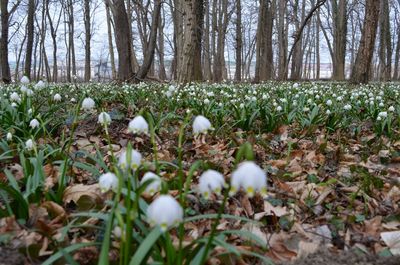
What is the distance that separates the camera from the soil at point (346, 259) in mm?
1678

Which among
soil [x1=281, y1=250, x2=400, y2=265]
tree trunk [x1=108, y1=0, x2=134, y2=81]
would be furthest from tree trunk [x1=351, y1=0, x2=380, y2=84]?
soil [x1=281, y1=250, x2=400, y2=265]

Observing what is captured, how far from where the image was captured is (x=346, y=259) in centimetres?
172

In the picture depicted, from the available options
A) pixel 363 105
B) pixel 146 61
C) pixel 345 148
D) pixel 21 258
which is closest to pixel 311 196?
pixel 345 148

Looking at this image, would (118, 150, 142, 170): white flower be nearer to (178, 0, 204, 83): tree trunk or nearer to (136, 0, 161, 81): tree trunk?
(178, 0, 204, 83): tree trunk

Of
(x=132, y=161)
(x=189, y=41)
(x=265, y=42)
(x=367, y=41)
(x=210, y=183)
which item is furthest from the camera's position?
(x=265, y=42)

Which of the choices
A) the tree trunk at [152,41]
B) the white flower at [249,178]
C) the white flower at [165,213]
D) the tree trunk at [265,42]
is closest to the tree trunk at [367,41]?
the tree trunk at [265,42]

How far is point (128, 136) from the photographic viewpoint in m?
4.04

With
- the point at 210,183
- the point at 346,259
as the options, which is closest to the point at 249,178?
the point at 210,183

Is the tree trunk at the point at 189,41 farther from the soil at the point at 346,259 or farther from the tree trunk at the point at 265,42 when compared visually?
the tree trunk at the point at 265,42

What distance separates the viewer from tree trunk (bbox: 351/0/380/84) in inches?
487

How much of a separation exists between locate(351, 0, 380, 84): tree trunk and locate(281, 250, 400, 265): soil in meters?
12.1

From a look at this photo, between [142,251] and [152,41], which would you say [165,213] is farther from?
[152,41]

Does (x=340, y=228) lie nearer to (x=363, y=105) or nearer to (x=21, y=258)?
(x=21, y=258)

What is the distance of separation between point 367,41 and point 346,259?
12.3 m
